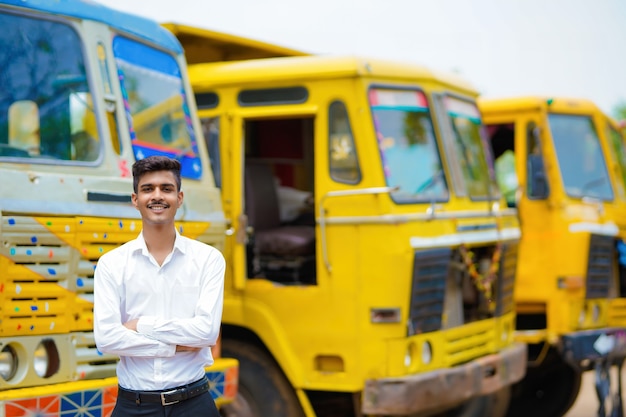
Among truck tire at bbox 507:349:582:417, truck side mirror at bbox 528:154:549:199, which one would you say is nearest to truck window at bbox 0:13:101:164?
truck side mirror at bbox 528:154:549:199

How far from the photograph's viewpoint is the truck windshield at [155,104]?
18.5 feet

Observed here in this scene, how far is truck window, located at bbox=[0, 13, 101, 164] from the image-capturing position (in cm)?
492

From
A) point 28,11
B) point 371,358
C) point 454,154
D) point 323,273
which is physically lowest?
point 371,358

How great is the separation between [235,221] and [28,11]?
2.33 metres

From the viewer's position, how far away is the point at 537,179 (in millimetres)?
8633

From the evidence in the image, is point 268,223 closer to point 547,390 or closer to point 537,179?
point 537,179

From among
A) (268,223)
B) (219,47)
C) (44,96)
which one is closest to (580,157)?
(268,223)

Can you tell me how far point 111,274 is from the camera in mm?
3764

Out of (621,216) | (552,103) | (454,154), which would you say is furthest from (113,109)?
(621,216)

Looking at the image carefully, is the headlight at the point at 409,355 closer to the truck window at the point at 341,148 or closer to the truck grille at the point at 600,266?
the truck window at the point at 341,148

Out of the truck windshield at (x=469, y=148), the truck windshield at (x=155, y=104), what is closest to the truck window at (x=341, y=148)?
the truck windshield at (x=469, y=148)

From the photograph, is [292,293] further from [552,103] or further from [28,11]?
[552,103]

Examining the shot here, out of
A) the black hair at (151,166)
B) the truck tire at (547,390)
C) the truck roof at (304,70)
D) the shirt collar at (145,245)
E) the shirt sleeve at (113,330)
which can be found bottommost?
the truck tire at (547,390)

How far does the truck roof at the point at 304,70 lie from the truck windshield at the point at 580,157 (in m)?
1.98
